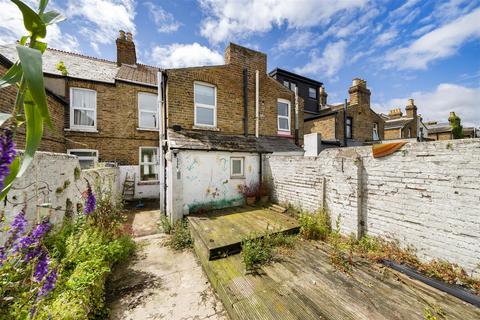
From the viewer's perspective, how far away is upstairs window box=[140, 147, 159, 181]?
11828 mm

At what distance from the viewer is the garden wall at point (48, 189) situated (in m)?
2.91

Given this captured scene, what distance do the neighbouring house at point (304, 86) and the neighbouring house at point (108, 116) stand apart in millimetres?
10077

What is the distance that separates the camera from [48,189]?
12.3ft

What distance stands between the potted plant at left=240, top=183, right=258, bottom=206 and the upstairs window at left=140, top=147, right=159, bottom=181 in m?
6.22

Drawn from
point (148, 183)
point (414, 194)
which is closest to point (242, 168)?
point (414, 194)

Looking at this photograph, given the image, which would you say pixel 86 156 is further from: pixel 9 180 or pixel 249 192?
pixel 9 180

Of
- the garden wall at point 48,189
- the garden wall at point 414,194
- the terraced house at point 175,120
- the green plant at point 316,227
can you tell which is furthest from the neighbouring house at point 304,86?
the garden wall at point 48,189

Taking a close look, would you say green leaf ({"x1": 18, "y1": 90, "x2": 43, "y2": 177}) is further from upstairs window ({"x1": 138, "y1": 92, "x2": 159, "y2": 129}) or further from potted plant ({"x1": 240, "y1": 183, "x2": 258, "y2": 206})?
upstairs window ({"x1": 138, "y1": 92, "x2": 159, "y2": 129})

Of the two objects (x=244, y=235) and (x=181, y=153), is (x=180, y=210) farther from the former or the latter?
(x=244, y=235)

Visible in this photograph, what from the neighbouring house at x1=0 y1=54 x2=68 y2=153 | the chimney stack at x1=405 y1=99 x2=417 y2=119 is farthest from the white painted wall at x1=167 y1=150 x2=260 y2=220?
the chimney stack at x1=405 y1=99 x2=417 y2=119

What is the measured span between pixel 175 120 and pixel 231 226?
4.76 meters

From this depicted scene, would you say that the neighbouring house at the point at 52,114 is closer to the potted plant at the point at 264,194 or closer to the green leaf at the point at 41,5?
the potted plant at the point at 264,194

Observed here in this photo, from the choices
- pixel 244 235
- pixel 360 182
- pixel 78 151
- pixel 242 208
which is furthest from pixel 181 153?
pixel 78 151

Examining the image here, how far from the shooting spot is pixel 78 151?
35.3ft
